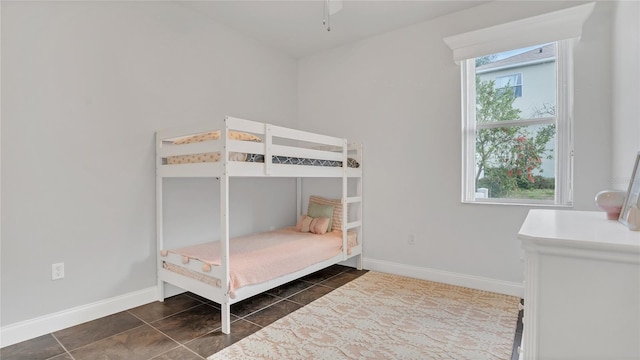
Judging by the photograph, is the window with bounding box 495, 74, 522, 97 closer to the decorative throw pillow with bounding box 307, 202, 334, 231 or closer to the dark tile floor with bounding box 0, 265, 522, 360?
the dark tile floor with bounding box 0, 265, 522, 360

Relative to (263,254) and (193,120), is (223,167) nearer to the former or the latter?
(263,254)

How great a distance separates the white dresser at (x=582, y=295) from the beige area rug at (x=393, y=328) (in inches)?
42.6

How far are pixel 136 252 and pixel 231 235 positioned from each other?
3.01 ft

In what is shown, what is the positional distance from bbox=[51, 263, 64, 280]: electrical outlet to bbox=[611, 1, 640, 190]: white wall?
3.62 meters

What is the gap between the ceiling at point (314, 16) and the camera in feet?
9.45

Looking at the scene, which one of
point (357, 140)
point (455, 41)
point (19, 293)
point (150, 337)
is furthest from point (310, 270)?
point (455, 41)

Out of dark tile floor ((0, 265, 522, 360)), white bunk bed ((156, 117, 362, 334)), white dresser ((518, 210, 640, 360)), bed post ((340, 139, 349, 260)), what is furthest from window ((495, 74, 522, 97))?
white dresser ((518, 210, 640, 360))

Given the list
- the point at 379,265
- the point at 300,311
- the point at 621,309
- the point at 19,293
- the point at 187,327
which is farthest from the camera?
the point at 379,265

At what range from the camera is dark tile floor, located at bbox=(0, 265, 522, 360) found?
1.84m

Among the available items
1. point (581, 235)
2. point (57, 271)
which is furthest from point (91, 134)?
point (581, 235)

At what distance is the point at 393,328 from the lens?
2131mm

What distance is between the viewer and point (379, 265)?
11.4 ft

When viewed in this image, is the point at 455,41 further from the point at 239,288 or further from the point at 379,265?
the point at 239,288

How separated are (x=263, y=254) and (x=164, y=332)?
839 mm
